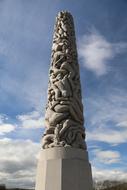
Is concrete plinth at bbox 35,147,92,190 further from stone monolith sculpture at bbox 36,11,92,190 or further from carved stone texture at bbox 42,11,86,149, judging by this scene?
carved stone texture at bbox 42,11,86,149

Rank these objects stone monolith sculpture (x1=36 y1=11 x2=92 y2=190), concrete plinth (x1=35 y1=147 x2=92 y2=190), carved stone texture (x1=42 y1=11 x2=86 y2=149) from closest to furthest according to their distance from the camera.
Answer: concrete plinth (x1=35 y1=147 x2=92 y2=190) < stone monolith sculpture (x1=36 y1=11 x2=92 y2=190) < carved stone texture (x1=42 y1=11 x2=86 y2=149)

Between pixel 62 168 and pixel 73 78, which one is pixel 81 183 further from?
pixel 73 78

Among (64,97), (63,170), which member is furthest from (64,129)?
(63,170)

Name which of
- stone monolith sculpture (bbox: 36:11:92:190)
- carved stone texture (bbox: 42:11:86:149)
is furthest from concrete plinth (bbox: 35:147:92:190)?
carved stone texture (bbox: 42:11:86:149)

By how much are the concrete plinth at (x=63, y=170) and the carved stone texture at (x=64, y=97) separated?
43 centimetres

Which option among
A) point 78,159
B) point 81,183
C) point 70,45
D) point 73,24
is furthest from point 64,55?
point 81,183

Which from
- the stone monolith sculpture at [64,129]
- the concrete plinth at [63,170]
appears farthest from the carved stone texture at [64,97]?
the concrete plinth at [63,170]

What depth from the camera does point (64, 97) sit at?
14750 millimetres

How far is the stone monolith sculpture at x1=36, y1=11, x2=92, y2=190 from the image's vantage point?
42.2ft

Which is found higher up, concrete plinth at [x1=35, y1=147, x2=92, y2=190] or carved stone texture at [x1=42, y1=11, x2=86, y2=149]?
carved stone texture at [x1=42, y1=11, x2=86, y2=149]

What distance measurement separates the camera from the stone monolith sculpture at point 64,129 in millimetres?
12867

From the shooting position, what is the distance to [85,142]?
14453 mm

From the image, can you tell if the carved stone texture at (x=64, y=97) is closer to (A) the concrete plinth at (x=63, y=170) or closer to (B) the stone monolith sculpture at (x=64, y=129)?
(B) the stone monolith sculpture at (x=64, y=129)

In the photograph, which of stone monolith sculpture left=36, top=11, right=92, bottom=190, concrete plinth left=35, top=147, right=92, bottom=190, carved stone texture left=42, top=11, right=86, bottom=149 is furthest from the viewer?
carved stone texture left=42, top=11, right=86, bottom=149
